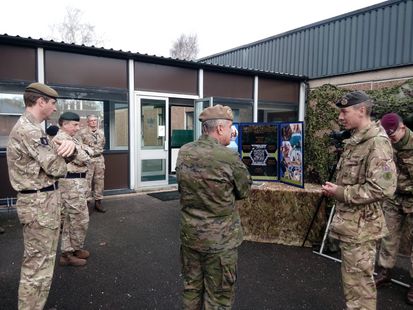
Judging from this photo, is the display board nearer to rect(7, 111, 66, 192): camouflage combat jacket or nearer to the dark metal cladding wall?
rect(7, 111, 66, 192): camouflage combat jacket

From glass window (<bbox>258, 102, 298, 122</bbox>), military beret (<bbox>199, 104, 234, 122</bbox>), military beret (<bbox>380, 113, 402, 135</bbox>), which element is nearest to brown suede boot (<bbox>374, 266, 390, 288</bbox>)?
military beret (<bbox>380, 113, 402, 135</bbox>)

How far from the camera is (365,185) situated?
7.21 ft

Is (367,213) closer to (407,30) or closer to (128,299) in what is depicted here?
(128,299)

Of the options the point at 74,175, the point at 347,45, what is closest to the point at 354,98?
the point at 74,175

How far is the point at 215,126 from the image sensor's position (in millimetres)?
2088

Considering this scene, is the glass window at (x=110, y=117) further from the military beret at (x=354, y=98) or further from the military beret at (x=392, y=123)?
the military beret at (x=354, y=98)

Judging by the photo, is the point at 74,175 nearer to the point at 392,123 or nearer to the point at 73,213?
the point at 73,213

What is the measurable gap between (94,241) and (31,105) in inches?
104

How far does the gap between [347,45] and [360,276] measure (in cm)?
913

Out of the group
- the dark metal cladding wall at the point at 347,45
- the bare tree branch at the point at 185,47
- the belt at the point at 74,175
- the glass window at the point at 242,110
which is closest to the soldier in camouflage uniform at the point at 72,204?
the belt at the point at 74,175

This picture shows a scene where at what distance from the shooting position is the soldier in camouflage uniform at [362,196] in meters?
2.17

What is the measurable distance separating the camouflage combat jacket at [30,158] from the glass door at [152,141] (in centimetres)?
529

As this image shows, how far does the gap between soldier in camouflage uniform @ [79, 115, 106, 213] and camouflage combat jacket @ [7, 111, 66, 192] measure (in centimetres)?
340

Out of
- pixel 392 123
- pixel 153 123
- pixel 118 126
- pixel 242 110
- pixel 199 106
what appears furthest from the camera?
pixel 242 110
